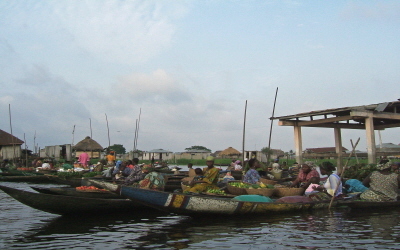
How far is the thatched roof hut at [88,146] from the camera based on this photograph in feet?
109

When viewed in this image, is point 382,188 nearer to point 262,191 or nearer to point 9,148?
point 262,191

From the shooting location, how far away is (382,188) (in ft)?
28.8

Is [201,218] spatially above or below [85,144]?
below

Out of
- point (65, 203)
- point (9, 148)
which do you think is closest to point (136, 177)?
point (65, 203)

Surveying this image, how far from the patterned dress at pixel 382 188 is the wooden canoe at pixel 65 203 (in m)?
5.21

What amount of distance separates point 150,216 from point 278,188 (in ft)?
9.86

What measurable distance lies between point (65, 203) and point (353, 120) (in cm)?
1354

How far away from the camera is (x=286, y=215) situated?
26.7 feet

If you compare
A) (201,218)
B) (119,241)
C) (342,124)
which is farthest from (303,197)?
(342,124)

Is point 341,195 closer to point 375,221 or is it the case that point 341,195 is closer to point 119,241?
point 375,221

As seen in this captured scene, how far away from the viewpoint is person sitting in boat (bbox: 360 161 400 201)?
8602mm

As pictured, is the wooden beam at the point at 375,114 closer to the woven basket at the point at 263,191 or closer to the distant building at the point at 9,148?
the woven basket at the point at 263,191

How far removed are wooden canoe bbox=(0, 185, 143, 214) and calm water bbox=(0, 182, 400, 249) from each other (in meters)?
0.17

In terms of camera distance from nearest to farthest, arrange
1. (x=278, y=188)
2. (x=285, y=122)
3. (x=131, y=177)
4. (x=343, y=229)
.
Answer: (x=343, y=229)
(x=278, y=188)
(x=131, y=177)
(x=285, y=122)
